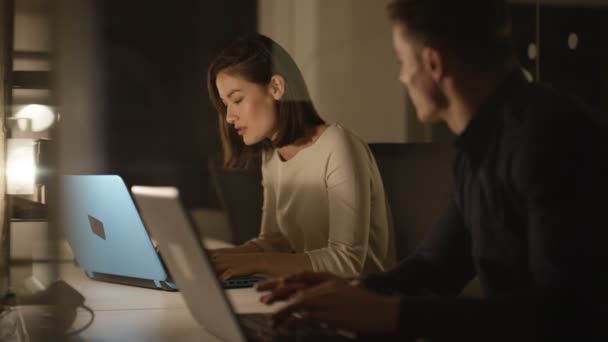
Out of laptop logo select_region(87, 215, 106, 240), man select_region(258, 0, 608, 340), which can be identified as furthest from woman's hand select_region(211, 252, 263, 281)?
man select_region(258, 0, 608, 340)

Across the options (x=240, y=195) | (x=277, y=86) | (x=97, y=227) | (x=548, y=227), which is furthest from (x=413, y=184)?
(x=548, y=227)

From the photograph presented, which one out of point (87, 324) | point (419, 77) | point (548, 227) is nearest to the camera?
point (548, 227)

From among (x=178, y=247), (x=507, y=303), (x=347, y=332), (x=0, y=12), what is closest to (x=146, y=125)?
(x=0, y=12)

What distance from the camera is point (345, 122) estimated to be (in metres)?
2.26

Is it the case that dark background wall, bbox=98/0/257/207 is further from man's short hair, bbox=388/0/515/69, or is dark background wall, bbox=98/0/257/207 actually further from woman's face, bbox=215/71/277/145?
man's short hair, bbox=388/0/515/69

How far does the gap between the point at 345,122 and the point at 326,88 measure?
0.38ft

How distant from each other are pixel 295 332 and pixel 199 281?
0.15 meters

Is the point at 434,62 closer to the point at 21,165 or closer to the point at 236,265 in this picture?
the point at 236,265

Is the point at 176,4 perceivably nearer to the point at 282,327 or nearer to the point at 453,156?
the point at 453,156

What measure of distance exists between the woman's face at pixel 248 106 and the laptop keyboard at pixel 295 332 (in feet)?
3.47

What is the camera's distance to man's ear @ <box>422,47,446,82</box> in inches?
43.1

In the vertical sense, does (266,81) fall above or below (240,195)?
above

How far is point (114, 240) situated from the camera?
166cm

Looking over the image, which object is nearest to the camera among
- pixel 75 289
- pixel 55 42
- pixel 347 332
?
pixel 347 332
